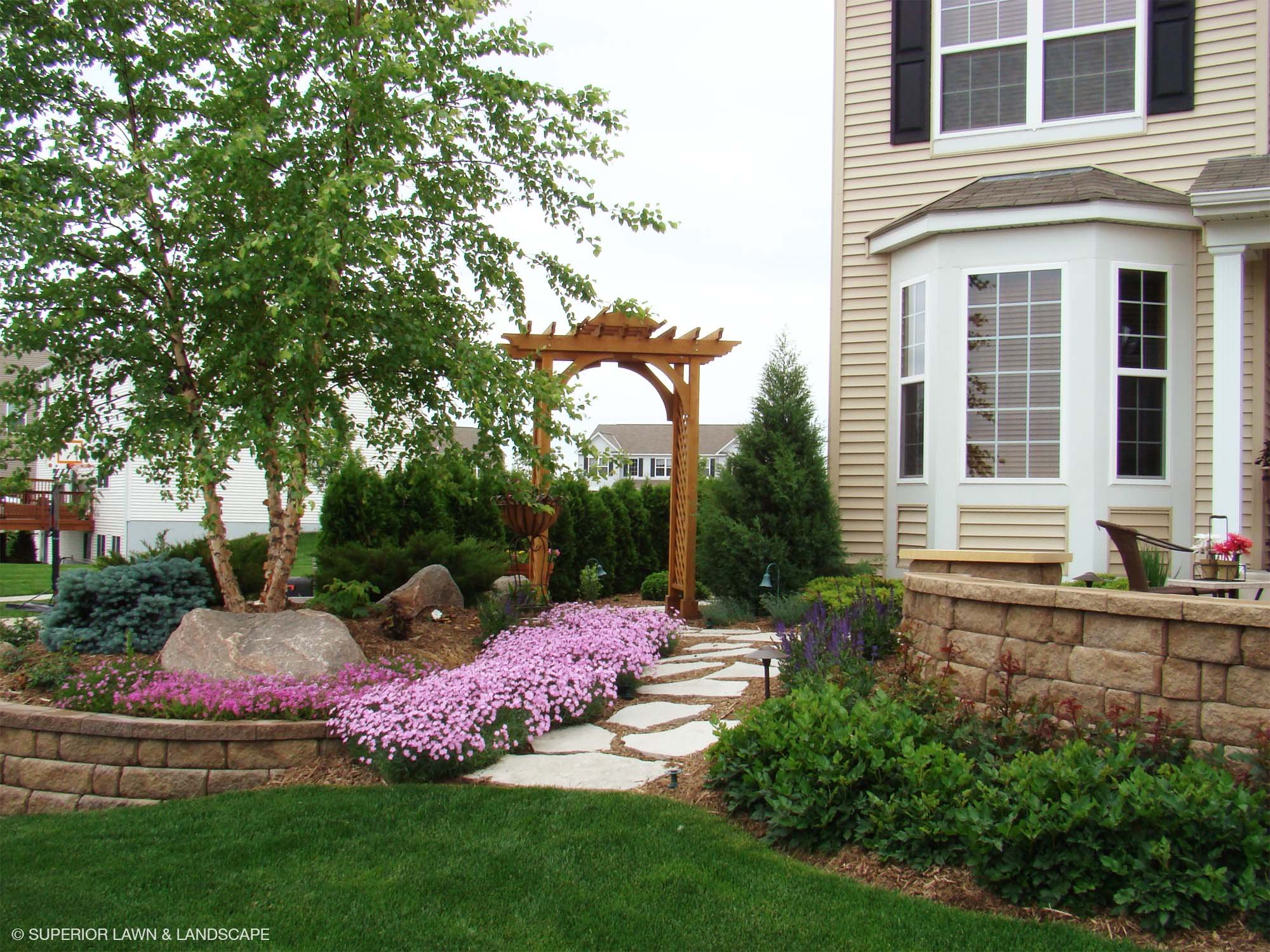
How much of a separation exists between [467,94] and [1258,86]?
19.6ft

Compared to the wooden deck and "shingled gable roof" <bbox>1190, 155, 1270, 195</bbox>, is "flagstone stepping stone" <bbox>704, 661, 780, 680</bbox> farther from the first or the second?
the wooden deck

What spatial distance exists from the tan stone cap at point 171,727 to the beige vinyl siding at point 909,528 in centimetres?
497

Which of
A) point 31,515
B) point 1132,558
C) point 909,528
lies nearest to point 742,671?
point 1132,558

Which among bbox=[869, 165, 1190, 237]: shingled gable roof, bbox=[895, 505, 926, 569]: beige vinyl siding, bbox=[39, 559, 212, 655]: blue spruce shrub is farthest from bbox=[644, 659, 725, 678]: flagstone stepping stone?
bbox=[869, 165, 1190, 237]: shingled gable roof

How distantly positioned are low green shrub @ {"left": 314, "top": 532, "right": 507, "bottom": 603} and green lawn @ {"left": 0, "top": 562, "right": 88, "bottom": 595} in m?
4.63

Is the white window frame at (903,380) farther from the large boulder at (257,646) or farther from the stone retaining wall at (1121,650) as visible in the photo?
the large boulder at (257,646)

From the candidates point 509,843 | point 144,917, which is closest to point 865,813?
point 509,843

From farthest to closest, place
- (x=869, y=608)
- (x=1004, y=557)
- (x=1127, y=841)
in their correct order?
(x=869, y=608)
(x=1004, y=557)
(x=1127, y=841)

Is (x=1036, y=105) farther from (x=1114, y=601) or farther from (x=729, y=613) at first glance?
(x=1114, y=601)

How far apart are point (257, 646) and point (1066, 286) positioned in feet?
19.6

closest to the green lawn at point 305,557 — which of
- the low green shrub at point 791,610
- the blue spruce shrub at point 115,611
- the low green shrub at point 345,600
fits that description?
the low green shrub at point 345,600

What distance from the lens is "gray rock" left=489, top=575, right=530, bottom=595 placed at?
6.94m

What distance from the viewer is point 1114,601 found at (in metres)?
3.54
